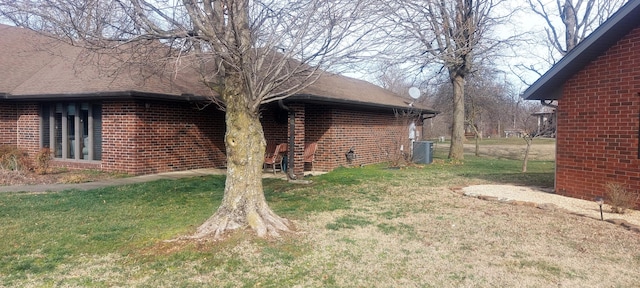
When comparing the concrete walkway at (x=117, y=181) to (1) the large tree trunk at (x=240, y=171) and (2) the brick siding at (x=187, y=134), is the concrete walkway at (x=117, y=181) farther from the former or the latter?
(1) the large tree trunk at (x=240, y=171)

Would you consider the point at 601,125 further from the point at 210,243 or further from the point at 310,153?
the point at 310,153

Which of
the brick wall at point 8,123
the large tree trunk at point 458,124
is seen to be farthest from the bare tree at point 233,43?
the large tree trunk at point 458,124

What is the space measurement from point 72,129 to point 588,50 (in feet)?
44.3

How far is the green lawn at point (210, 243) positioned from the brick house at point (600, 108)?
2396mm

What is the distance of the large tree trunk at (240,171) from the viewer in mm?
5805

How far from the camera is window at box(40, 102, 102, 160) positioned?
520 inches

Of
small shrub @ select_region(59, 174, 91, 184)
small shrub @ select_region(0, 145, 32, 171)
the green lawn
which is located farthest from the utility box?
small shrub @ select_region(0, 145, 32, 171)

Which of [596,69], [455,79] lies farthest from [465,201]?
[455,79]

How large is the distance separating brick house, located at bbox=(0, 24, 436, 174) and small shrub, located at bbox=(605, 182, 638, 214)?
23.2ft

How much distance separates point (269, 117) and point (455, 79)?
32.1 ft

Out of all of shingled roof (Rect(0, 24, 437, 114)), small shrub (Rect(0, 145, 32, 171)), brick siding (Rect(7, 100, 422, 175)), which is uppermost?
shingled roof (Rect(0, 24, 437, 114))

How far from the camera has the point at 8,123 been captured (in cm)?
1445

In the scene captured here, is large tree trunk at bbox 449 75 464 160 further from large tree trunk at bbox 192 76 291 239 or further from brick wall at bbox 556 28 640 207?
large tree trunk at bbox 192 76 291 239

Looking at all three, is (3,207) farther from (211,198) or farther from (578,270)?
(578,270)
